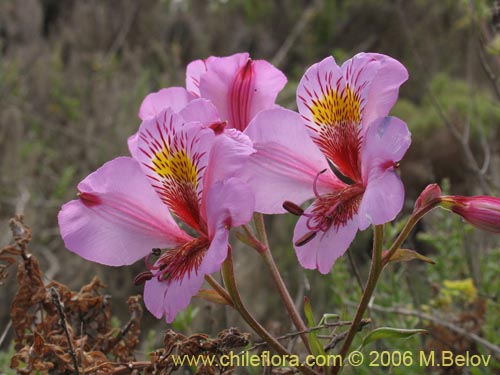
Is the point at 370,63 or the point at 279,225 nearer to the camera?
the point at 370,63

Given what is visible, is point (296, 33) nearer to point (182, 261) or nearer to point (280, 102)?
point (280, 102)

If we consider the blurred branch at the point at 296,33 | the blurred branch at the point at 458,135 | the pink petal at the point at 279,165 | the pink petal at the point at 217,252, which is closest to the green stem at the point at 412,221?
the pink petal at the point at 279,165

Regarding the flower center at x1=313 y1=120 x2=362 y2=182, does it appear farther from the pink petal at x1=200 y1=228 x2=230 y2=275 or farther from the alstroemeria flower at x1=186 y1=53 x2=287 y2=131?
the pink petal at x1=200 y1=228 x2=230 y2=275

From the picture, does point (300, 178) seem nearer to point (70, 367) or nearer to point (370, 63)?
point (370, 63)

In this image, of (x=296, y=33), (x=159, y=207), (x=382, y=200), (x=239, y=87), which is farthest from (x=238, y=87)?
(x=296, y=33)

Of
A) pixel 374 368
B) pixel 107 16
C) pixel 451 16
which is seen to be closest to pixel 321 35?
pixel 451 16

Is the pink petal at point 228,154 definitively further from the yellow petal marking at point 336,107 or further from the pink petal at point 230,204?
the yellow petal marking at point 336,107
